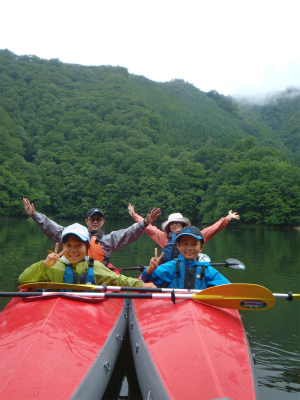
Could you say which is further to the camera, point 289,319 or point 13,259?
point 13,259

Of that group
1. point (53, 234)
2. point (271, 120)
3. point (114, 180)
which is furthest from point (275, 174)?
point (271, 120)

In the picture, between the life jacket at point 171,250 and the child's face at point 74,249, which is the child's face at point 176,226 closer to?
the life jacket at point 171,250

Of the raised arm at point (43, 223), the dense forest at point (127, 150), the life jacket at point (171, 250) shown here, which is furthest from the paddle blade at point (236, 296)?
the dense forest at point (127, 150)

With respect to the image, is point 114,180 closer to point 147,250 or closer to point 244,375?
point 147,250

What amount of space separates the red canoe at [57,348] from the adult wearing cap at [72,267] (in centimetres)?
29

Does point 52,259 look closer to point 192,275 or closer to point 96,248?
point 192,275

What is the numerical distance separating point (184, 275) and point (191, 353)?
1468 millimetres

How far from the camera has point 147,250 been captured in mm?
14562

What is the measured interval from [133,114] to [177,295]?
258ft

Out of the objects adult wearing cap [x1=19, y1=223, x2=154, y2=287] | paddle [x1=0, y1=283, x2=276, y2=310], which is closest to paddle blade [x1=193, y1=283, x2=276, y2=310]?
paddle [x1=0, y1=283, x2=276, y2=310]

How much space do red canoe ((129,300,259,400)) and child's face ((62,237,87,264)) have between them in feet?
2.83

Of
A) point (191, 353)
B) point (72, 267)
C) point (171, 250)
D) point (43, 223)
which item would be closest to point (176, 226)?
point (171, 250)

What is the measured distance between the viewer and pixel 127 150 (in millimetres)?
64250

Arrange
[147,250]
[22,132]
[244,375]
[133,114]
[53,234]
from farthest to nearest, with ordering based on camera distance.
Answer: [133,114] < [22,132] < [147,250] < [53,234] < [244,375]
